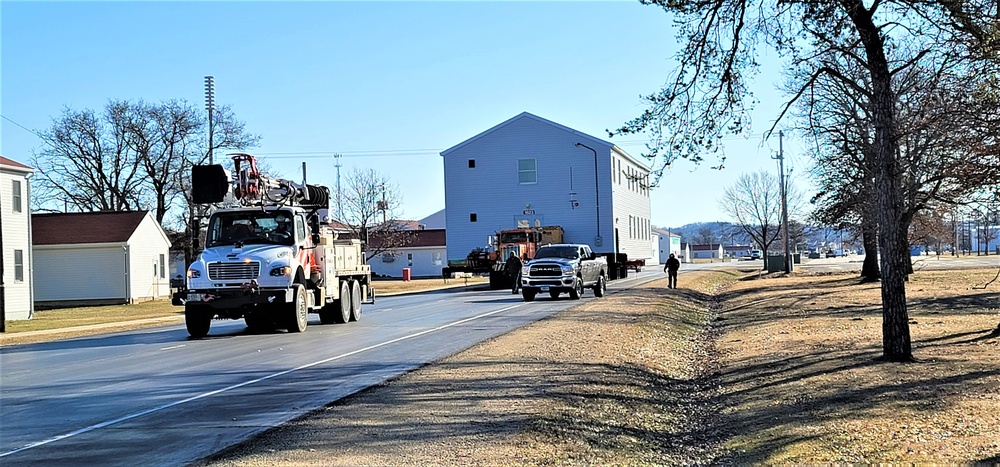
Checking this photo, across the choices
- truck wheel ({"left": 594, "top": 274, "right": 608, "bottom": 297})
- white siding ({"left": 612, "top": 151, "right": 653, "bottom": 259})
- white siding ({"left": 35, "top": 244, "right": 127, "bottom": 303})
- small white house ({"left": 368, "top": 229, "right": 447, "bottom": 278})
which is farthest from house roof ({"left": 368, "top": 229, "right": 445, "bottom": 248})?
truck wheel ({"left": 594, "top": 274, "right": 608, "bottom": 297})

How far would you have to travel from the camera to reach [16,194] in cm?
3888

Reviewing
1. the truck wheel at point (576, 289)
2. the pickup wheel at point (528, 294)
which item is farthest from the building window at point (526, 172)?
the pickup wheel at point (528, 294)

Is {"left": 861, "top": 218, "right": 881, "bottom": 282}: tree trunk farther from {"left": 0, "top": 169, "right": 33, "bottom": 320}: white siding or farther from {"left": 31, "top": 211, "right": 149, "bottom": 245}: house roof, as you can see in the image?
{"left": 31, "top": 211, "right": 149, "bottom": 245}: house roof

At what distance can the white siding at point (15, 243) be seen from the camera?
1486 inches

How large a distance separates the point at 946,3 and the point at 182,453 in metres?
10.6

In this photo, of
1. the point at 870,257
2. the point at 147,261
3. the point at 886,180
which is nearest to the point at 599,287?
the point at 870,257

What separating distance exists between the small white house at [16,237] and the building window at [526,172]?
2819 cm

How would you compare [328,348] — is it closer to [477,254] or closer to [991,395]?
[991,395]

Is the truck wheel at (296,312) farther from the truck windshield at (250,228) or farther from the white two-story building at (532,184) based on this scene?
the white two-story building at (532,184)

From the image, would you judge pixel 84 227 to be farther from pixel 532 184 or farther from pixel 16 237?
pixel 532 184

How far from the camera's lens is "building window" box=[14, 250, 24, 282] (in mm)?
38719

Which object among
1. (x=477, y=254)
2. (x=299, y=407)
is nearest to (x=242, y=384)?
(x=299, y=407)

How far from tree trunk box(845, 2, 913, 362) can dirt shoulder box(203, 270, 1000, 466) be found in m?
0.64

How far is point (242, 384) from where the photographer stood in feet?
40.6
